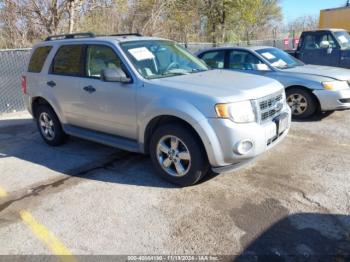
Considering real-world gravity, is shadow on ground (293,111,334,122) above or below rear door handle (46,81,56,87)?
below

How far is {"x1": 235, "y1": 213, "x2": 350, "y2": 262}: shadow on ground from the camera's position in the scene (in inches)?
113

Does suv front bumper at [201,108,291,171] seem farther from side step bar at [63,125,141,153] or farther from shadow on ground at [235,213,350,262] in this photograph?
side step bar at [63,125,141,153]

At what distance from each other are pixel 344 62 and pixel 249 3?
13056 millimetres

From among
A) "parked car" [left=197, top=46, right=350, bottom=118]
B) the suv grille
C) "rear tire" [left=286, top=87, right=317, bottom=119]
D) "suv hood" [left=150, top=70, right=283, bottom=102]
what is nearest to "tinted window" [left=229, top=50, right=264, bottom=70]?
"parked car" [left=197, top=46, right=350, bottom=118]

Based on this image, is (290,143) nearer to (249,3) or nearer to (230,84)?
(230,84)

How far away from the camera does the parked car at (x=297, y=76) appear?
658 centimetres

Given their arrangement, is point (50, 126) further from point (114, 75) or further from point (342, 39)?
point (342, 39)

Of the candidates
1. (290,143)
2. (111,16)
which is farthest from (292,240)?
(111,16)

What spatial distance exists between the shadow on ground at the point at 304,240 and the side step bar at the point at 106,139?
208 cm

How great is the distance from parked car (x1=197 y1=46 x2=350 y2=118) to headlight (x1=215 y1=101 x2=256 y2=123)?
3.50 meters

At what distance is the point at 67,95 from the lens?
5320 millimetres

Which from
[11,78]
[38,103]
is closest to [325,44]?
[38,103]

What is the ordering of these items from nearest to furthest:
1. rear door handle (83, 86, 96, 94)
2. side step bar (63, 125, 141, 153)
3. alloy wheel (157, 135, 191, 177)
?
1. alloy wheel (157, 135, 191, 177)
2. side step bar (63, 125, 141, 153)
3. rear door handle (83, 86, 96, 94)

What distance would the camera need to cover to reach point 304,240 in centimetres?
306
